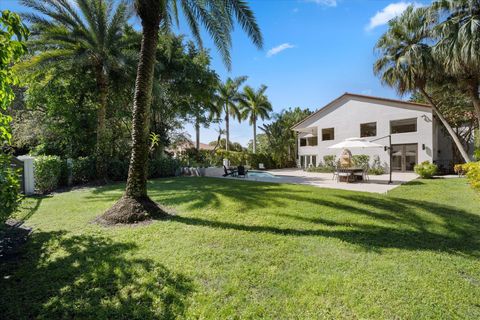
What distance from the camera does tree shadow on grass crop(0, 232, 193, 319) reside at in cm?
310

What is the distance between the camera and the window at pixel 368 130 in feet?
86.2

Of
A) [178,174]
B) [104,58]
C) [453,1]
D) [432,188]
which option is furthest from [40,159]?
[453,1]

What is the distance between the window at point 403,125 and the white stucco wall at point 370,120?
3.51 feet

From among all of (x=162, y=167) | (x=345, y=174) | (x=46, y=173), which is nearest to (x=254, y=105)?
(x=162, y=167)

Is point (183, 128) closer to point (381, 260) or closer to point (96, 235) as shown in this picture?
point (96, 235)

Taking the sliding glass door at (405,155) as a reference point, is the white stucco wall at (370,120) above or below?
above

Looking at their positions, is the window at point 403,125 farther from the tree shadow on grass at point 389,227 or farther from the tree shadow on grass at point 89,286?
the tree shadow on grass at point 89,286

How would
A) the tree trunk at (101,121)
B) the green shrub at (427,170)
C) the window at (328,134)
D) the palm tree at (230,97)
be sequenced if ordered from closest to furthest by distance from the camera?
the tree trunk at (101,121)
the green shrub at (427,170)
the window at (328,134)
the palm tree at (230,97)

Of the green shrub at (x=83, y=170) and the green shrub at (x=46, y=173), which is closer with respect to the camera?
the green shrub at (x=46, y=173)

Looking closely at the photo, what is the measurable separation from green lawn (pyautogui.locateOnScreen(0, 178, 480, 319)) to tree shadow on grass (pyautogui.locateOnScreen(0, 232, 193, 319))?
0.02 metres

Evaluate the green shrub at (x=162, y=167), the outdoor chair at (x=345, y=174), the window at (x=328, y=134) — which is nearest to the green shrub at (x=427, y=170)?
the outdoor chair at (x=345, y=174)

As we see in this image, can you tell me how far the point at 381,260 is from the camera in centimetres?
447

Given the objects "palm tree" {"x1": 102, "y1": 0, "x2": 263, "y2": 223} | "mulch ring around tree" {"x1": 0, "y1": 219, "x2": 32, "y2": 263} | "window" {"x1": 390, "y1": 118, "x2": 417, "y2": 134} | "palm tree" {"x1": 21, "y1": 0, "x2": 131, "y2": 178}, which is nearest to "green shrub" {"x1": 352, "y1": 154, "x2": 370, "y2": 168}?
"window" {"x1": 390, "y1": 118, "x2": 417, "y2": 134}

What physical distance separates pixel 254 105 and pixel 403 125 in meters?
19.6
